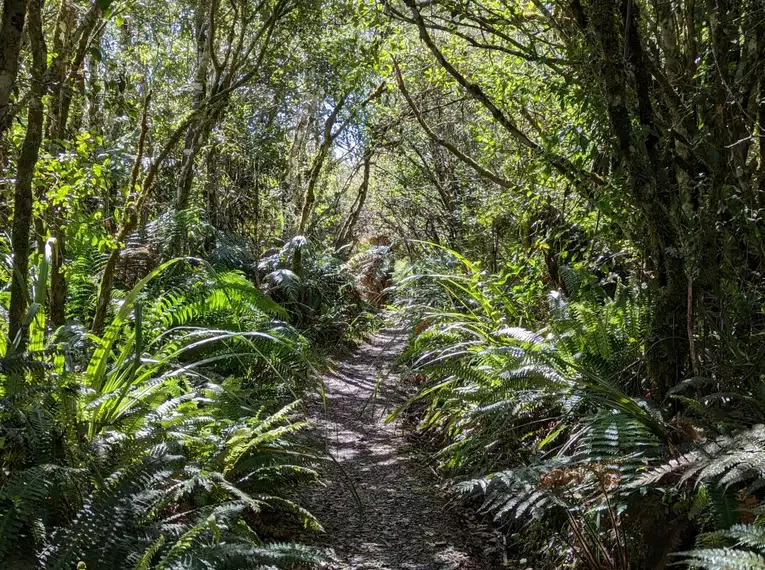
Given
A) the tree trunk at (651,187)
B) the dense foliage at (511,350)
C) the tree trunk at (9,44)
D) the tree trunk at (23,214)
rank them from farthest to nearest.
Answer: the tree trunk at (651,187)
the tree trunk at (23,214)
the tree trunk at (9,44)
the dense foliage at (511,350)

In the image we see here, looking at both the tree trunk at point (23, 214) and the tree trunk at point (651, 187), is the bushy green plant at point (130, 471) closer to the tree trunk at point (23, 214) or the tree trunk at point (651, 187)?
the tree trunk at point (23, 214)

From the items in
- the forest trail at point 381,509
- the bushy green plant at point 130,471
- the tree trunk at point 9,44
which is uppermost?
the tree trunk at point 9,44

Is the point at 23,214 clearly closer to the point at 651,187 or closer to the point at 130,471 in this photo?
the point at 130,471

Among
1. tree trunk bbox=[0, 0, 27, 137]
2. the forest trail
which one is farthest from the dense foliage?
the forest trail

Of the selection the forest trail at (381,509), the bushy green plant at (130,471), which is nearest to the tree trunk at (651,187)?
the forest trail at (381,509)

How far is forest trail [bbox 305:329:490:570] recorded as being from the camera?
3.29m

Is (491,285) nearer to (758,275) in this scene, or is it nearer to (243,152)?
(758,275)

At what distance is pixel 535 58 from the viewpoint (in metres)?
4.75

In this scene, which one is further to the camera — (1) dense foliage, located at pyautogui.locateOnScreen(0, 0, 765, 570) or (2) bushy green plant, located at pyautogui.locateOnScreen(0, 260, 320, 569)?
(1) dense foliage, located at pyautogui.locateOnScreen(0, 0, 765, 570)

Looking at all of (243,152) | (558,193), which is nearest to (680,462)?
(558,193)

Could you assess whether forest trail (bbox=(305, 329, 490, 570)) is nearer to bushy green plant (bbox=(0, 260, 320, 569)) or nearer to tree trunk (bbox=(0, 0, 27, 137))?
bushy green plant (bbox=(0, 260, 320, 569))

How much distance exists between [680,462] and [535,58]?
11.0 feet

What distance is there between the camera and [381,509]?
393 cm

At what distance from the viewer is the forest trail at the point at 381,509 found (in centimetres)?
329
